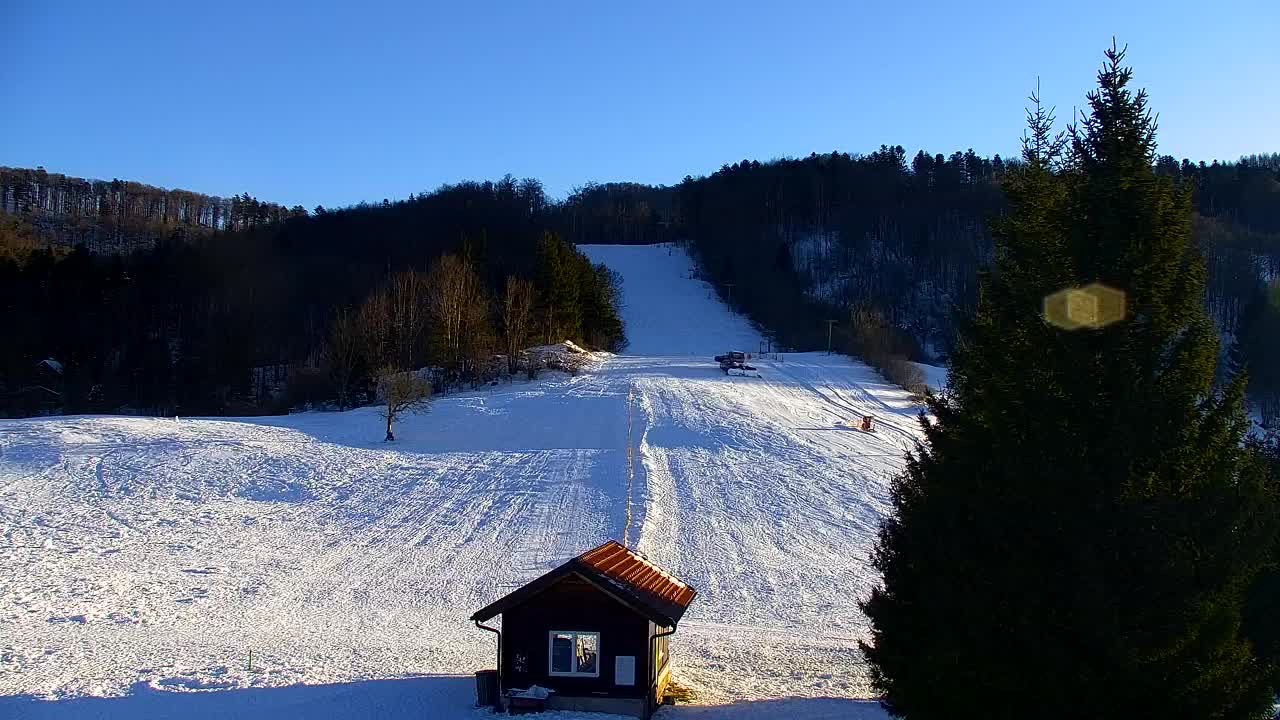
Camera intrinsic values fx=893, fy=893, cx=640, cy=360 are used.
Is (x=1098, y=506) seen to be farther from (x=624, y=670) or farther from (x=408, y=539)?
(x=408, y=539)

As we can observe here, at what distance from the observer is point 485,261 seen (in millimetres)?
71625

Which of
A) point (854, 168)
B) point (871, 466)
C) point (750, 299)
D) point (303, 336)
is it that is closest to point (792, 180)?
point (854, 168)

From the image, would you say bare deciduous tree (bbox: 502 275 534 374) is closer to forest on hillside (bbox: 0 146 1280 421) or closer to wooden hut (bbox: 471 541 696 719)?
forest on hillside (bbox: 0 146 1280 421)

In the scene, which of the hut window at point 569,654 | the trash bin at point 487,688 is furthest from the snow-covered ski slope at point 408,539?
the hut window at point 569,654

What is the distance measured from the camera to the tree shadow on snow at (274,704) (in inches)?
525

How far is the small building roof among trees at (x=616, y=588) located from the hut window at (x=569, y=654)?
0.85m

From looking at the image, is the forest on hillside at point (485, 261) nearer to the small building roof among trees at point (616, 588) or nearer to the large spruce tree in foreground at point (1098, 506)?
the small building roof among trees at point (616, 588)

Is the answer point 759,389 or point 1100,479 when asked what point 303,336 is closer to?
point 759,389

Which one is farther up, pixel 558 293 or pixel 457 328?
pixel 558 293

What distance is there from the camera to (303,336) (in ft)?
245

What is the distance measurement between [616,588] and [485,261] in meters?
59.9

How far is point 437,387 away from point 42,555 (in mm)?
27672

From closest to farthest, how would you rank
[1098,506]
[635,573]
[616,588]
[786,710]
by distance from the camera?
[1098,506], [616,588], [786,710], [635,573]

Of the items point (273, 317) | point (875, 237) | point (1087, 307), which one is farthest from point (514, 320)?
point (875, 237)
